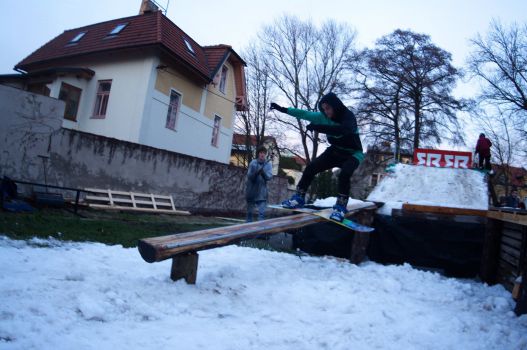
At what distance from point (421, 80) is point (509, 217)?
66.9 feet

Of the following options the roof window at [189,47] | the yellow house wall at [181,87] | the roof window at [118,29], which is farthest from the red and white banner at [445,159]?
the roof window at [118,29]

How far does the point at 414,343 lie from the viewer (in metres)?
2.59

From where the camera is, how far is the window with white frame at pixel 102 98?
1602 centimetres

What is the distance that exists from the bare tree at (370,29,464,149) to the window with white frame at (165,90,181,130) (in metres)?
14.0

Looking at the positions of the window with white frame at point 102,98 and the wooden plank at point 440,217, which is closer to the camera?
the wooden plank at point 440,217

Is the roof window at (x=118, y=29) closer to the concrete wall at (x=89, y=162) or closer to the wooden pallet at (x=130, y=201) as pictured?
the concrete wall at (x=89, y=162)

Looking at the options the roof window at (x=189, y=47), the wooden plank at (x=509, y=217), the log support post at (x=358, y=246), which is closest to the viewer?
the wooden plank at (x=509, y=217)

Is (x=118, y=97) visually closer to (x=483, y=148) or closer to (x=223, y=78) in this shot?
(x=223, y=78)

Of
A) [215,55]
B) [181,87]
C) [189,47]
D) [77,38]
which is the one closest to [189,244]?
[181,87]

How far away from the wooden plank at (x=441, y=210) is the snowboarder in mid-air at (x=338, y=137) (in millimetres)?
1561

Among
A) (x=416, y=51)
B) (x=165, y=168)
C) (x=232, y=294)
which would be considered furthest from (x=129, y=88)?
(x=416, y=51)

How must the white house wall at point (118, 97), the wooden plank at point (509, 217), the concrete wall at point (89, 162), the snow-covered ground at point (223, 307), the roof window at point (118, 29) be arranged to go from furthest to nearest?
the roof window at point (118, 29) → the white house wall at point (118, 97) → the concrete wall at point (89, 162) → the wooden plank at point (509, 217) → the snow-covered ground at point (223, 307)

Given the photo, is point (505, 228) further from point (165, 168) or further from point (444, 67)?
point (444, 67)

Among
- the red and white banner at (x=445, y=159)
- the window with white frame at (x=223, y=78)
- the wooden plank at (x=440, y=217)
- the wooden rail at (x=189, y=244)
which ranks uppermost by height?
the window with white frame at (x=223, y=78)
